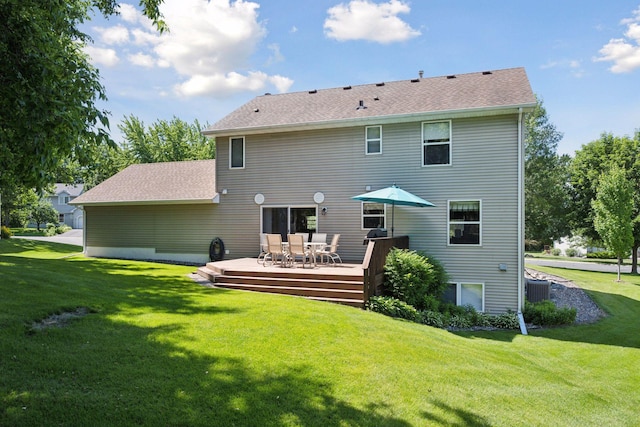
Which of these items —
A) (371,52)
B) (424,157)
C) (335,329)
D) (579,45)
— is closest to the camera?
(335,329)

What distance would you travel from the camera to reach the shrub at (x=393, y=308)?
30.9ft

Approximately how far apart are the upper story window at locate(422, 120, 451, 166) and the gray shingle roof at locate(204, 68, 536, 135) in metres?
0.60

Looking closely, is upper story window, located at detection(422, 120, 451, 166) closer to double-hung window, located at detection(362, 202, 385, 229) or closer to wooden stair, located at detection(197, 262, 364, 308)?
double-hung window, located at detection(362, 202, 385, 229)

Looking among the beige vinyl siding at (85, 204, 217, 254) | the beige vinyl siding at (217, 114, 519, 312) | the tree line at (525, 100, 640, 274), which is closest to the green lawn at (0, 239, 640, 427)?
the beige vinyl siding at (217, 114, 519, 312)

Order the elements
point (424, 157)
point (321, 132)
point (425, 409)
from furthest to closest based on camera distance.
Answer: point (321, 132) → point (424, 157) → point (425, 409)

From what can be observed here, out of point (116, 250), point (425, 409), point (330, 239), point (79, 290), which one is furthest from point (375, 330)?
point (116, 250)

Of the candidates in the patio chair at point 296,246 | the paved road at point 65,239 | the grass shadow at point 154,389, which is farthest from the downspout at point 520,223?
the paved road at point 65,239

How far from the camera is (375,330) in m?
7.04

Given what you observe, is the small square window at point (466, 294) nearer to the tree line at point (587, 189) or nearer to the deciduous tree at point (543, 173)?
the tree line at point (587, 189)

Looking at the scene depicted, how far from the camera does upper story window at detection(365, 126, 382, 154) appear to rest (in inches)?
551

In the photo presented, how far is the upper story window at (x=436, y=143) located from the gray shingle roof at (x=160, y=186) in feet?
Result: 27.2

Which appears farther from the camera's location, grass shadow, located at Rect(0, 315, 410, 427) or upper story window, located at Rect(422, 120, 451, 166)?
upper story window, located at Rect(422, 120, 451, 166)

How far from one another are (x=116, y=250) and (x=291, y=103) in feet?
34.2

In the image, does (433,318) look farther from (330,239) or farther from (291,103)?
(291,103)
